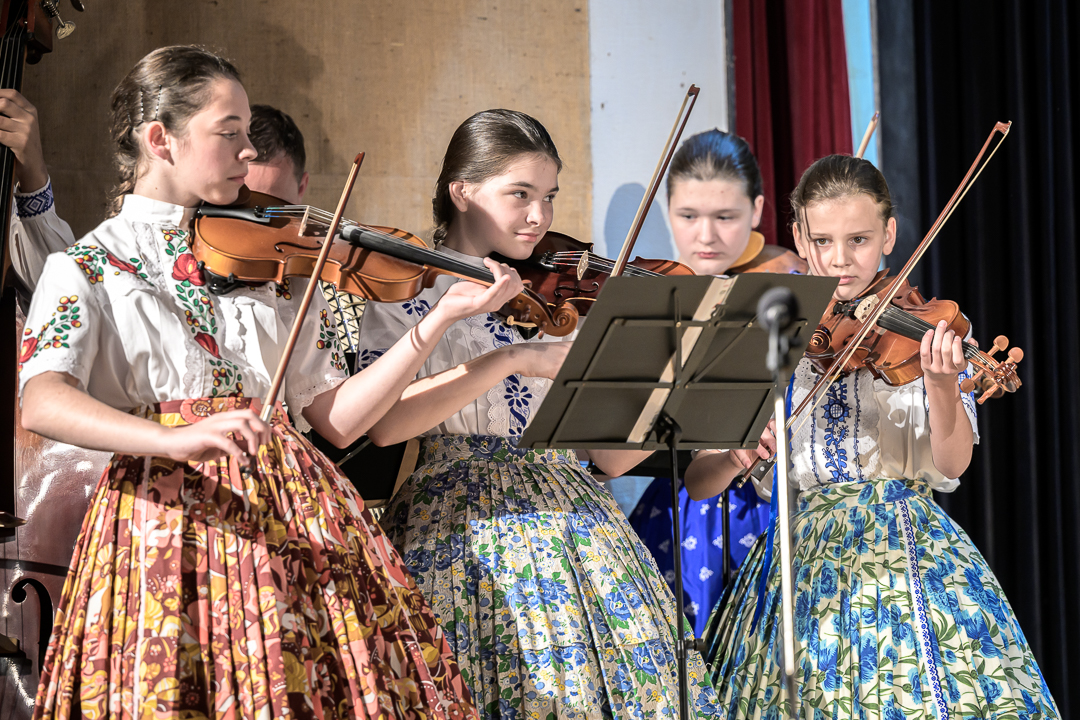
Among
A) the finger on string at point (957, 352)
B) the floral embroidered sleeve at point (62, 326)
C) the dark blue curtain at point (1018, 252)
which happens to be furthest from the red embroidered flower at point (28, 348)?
the dark blue curtain at point (1018, 252)

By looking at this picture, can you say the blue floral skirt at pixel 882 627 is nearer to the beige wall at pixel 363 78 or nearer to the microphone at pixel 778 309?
the microphone at pixel 778 309

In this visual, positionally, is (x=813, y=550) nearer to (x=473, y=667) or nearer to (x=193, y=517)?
(x=473, y=667)

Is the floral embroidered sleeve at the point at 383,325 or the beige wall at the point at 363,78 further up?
the beige wall at the point at 363,78

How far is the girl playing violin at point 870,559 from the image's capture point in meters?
1.95

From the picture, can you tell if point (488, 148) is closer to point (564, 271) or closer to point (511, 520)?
point (564, 271)

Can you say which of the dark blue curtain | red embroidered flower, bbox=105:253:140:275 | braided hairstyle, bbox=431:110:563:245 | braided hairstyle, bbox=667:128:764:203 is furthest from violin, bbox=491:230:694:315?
the dark blue curtain

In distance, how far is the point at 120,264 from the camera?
146 cm

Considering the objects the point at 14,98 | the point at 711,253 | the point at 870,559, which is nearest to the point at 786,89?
the point at 711,253

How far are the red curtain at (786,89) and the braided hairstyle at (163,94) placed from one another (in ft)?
6.42

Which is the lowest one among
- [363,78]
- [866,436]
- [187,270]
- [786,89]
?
[866,436]

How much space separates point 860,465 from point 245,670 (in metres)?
1.35

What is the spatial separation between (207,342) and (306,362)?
0.66 ft

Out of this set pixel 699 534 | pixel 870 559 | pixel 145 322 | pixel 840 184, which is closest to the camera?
pixel 145 322

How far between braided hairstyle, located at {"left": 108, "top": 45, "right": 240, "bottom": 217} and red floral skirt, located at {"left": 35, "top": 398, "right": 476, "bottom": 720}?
401mm
